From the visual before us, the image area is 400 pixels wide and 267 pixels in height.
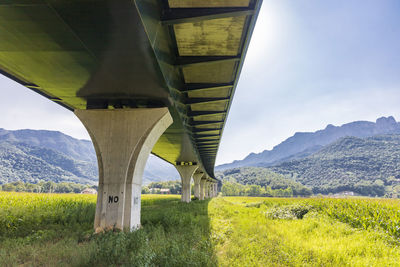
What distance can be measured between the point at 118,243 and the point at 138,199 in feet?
13.1

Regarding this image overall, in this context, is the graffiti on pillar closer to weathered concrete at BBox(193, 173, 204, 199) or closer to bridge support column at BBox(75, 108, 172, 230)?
bridge support column at BBox(75, 108, 172, 230)

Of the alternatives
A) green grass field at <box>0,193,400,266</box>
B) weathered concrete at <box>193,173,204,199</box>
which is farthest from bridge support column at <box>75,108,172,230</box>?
weathered concrete at <box>193,173,204,199</box>

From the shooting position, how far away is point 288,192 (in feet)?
436

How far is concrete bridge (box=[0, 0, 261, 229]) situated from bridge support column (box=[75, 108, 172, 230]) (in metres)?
0.04

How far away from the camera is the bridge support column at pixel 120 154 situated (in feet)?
34.3

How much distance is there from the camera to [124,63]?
7.68 meters

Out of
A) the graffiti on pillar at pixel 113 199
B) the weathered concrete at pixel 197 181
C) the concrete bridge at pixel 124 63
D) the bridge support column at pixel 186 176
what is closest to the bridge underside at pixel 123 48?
the concrete bridge at pixel 124 63

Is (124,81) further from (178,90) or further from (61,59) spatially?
(178,90)

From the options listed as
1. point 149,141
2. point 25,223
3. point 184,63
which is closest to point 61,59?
point 184,63

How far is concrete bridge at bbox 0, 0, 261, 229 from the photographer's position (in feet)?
18.3

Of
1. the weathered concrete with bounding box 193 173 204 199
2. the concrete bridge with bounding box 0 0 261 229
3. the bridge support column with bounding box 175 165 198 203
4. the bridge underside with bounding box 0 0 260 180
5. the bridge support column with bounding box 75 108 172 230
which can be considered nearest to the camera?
the bridge underside with bounding box 0 0 260 180

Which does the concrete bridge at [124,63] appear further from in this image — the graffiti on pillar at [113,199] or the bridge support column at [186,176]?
the bridge support column at [186,176]

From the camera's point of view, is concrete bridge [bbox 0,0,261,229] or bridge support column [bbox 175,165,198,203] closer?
concrete bridge [bbox 0,0,261,229]

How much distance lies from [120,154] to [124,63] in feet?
15.1
